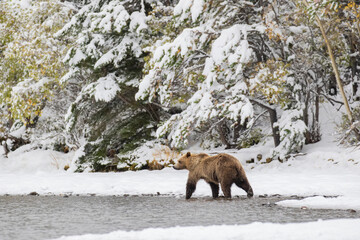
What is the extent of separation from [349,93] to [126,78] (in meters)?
8.32

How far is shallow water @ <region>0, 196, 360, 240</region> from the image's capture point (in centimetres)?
773

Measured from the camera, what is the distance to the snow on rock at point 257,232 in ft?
19.9

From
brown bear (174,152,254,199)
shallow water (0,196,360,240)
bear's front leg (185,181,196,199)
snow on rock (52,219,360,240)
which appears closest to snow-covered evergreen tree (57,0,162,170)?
brown bear (174,152,254,199)

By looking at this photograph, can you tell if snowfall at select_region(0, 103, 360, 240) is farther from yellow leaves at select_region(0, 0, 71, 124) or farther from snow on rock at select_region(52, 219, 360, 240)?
yellow leaves at select_region(0, 0, 71, 124)

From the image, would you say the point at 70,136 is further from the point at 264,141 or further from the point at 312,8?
the point at 312,8

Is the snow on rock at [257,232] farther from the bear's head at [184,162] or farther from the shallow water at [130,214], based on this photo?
the bear's head at [184,162]

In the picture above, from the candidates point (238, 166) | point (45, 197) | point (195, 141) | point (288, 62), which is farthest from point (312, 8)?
point (195, 141)

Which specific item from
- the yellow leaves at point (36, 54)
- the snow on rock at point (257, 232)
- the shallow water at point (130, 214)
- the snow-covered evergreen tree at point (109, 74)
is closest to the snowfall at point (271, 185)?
the snow on rock at point (257, 232)

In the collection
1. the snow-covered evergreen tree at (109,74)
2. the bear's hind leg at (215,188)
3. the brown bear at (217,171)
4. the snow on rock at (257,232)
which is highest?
the snow-covered evergreen tree at (109,74)

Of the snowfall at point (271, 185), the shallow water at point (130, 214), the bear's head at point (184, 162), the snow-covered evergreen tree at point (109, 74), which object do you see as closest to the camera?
the snowfall at point (271, 185)

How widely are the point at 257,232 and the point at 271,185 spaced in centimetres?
680

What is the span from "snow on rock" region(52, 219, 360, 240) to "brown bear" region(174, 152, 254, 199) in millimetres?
3839

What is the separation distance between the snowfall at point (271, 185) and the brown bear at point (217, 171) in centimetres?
105

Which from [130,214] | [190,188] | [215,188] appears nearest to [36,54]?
[190,188]
